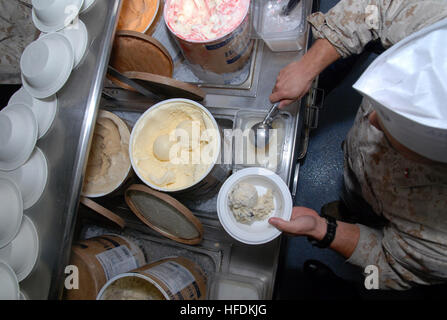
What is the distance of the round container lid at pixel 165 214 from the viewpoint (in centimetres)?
93

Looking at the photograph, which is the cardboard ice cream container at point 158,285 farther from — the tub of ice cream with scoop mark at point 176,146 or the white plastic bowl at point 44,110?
the white plastic bowl at point 44,110

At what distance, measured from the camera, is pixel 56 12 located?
0.86 m

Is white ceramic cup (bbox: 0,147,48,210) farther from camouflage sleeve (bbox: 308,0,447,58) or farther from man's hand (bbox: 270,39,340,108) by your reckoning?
camouflage sleeve (bbox: 308,0,447,58)

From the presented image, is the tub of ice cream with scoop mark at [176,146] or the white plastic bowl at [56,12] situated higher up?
the white plastic bowl at [56,12]

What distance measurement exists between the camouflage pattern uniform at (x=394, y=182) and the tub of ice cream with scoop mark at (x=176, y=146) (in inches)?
22.4

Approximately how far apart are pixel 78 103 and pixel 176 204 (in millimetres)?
440

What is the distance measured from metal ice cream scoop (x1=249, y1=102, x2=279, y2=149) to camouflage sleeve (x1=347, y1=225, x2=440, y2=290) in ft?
1.62

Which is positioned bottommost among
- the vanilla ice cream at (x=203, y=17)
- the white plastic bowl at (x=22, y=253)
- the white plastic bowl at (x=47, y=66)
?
the white plastic bowl at (x=22, y=253)

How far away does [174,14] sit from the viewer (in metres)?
A: 1.12

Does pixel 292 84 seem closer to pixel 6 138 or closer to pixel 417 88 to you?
pixel 417 88

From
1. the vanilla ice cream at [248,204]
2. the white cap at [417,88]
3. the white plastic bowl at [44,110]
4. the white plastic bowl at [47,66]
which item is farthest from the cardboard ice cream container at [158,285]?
the white cap at [417,88]

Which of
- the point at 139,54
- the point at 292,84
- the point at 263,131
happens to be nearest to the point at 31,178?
the point at 139,54
